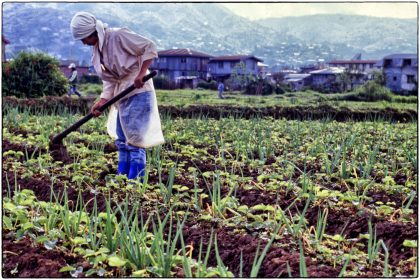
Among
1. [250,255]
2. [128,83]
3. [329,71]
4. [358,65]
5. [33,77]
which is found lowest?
[250,255]

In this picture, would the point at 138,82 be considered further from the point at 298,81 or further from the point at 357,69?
the point at 298,81

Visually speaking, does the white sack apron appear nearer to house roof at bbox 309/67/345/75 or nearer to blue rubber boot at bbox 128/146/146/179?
blue rubber boot at bbox 128/146/146/179

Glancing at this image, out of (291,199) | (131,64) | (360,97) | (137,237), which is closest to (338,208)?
(291,199)

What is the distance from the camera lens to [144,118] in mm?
4414

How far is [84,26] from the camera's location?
4090 mm

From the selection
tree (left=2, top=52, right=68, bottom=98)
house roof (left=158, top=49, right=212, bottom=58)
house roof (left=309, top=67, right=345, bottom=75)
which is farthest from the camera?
house roof (left=309, top=67, right=345, bottom=75)

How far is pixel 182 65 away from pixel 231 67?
1165cm

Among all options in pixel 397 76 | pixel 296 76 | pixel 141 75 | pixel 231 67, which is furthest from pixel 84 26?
pixel 296 76

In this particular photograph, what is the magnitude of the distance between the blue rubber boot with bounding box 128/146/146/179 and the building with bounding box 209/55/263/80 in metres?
25.3

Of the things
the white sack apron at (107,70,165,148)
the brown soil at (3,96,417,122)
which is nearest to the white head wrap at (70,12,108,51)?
the white sack apron at (107,70,165,148)

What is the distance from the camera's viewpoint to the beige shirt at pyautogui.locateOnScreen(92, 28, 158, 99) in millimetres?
4273

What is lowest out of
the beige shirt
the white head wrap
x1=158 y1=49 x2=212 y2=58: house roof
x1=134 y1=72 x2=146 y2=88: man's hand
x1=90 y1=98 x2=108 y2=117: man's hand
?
x1=90 y1=98 x2=108 y2=117: man's hand

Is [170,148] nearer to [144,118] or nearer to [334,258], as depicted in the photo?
[144,118]

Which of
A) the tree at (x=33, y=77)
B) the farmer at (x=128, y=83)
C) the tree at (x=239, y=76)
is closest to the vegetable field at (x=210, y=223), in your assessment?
the farmer at (x=128, y=83)
